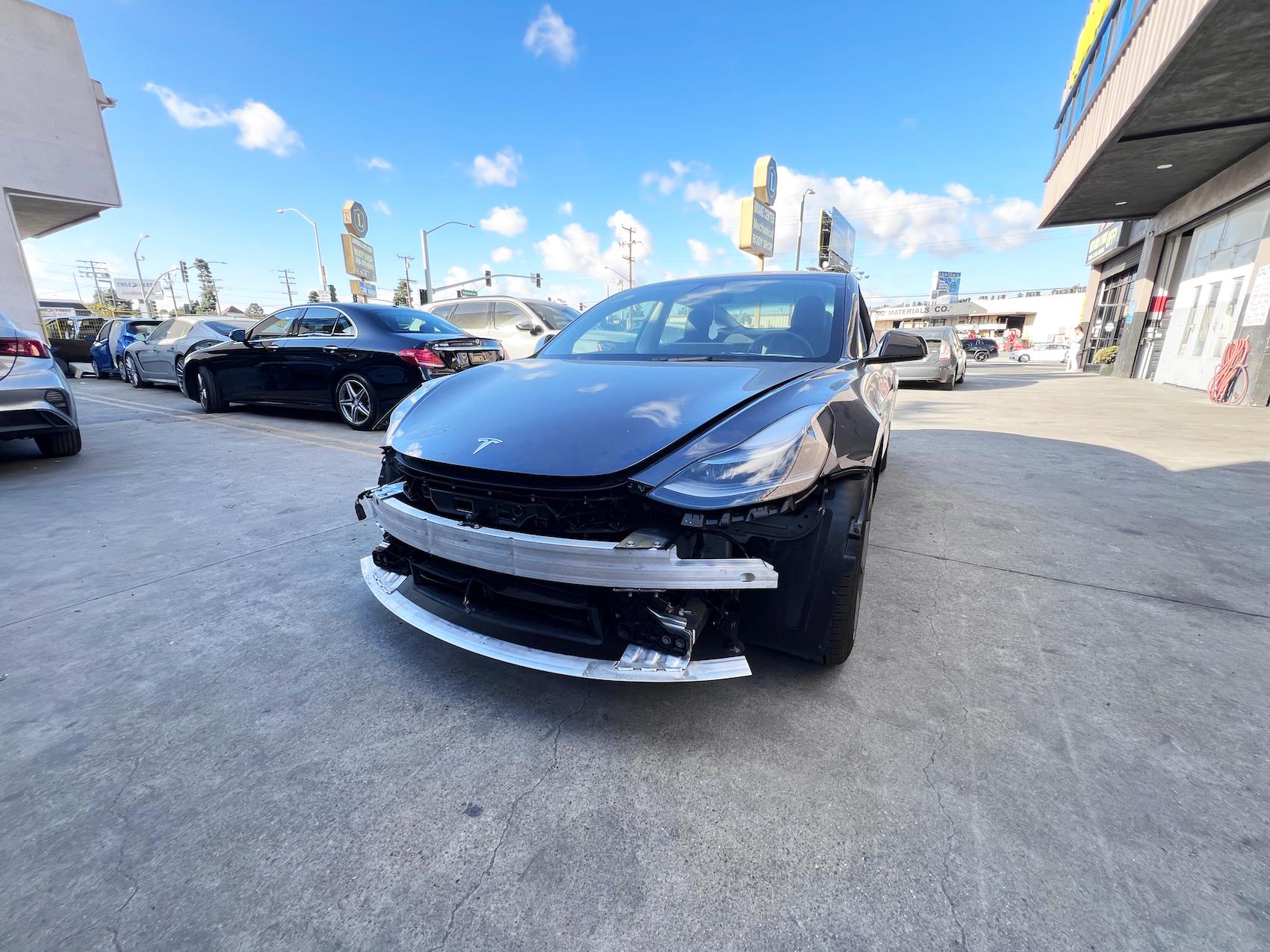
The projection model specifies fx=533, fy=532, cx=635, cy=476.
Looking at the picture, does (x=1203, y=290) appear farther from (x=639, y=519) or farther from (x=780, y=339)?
(x=639, y=519)

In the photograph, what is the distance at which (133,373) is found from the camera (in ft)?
37.0

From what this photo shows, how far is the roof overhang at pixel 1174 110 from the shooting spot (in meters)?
6.48

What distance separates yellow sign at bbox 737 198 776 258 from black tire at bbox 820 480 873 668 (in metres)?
23.3

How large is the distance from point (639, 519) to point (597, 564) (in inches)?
7.6

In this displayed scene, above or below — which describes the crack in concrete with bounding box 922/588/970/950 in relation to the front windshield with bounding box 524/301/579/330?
below

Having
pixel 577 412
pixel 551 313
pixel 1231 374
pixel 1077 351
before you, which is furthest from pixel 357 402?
pixel 1077 351

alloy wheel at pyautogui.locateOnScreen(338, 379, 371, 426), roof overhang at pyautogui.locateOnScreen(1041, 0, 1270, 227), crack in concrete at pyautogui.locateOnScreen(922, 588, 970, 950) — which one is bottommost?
crack in concrete at pyautogui.locateOnScreen(922, 588, 970, 950)

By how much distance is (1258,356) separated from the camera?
9.24m

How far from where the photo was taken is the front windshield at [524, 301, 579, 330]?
8.68m

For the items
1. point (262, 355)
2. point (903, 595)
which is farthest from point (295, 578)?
point (262, 355)

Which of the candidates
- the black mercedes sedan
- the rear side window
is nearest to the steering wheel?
the black mercedes sedan

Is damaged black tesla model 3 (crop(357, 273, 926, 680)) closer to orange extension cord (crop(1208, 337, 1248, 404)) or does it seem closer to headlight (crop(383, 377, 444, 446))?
headlight (crop(383, 377, 444, 446))

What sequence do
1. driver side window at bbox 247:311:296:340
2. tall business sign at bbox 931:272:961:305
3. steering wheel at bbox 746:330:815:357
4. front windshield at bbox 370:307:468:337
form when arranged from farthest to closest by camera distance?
tall business sign at bbox 931:272:961:305 < driver side window at bbox 247:311:296:340 < front windshield at bbox 370:307:468:337 < steering wheel at bbox 746:330:815:357

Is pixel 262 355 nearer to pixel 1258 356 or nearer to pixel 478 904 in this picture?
pixel 478 904
